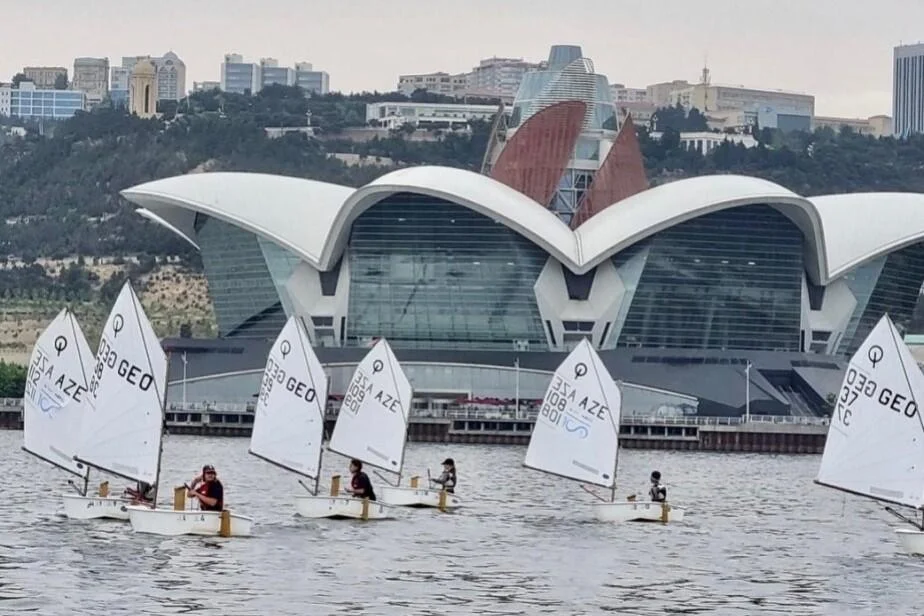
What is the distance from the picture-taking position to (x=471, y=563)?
4678cm

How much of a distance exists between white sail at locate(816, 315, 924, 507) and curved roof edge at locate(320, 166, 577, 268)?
69.8 meters

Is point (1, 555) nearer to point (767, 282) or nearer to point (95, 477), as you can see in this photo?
point (95, 477)

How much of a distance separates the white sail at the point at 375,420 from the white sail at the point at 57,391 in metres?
5.75

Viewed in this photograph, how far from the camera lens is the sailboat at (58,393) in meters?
55.8

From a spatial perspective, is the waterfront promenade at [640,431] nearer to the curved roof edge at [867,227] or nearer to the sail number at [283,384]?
the curved roof edge at [867,227]

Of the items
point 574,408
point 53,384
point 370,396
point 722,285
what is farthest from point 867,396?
point 722,285

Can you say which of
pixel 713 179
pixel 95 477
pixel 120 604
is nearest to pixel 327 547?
pixel 120 604

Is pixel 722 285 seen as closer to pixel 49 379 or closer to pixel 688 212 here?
pixel 688 212

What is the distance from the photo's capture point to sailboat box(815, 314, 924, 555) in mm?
48781

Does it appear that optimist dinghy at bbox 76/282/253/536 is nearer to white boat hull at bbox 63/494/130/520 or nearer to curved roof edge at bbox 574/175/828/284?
white boat hull at bbox 63/494/130/520

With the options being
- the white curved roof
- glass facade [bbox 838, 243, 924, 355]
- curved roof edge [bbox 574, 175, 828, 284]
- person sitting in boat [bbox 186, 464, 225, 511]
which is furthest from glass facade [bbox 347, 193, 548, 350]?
person sitting in boat [bbox 186, 464, 225, 511]

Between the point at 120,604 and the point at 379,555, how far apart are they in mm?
9128

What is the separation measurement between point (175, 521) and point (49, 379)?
36.0 feet

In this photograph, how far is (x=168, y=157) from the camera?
19700 cm
